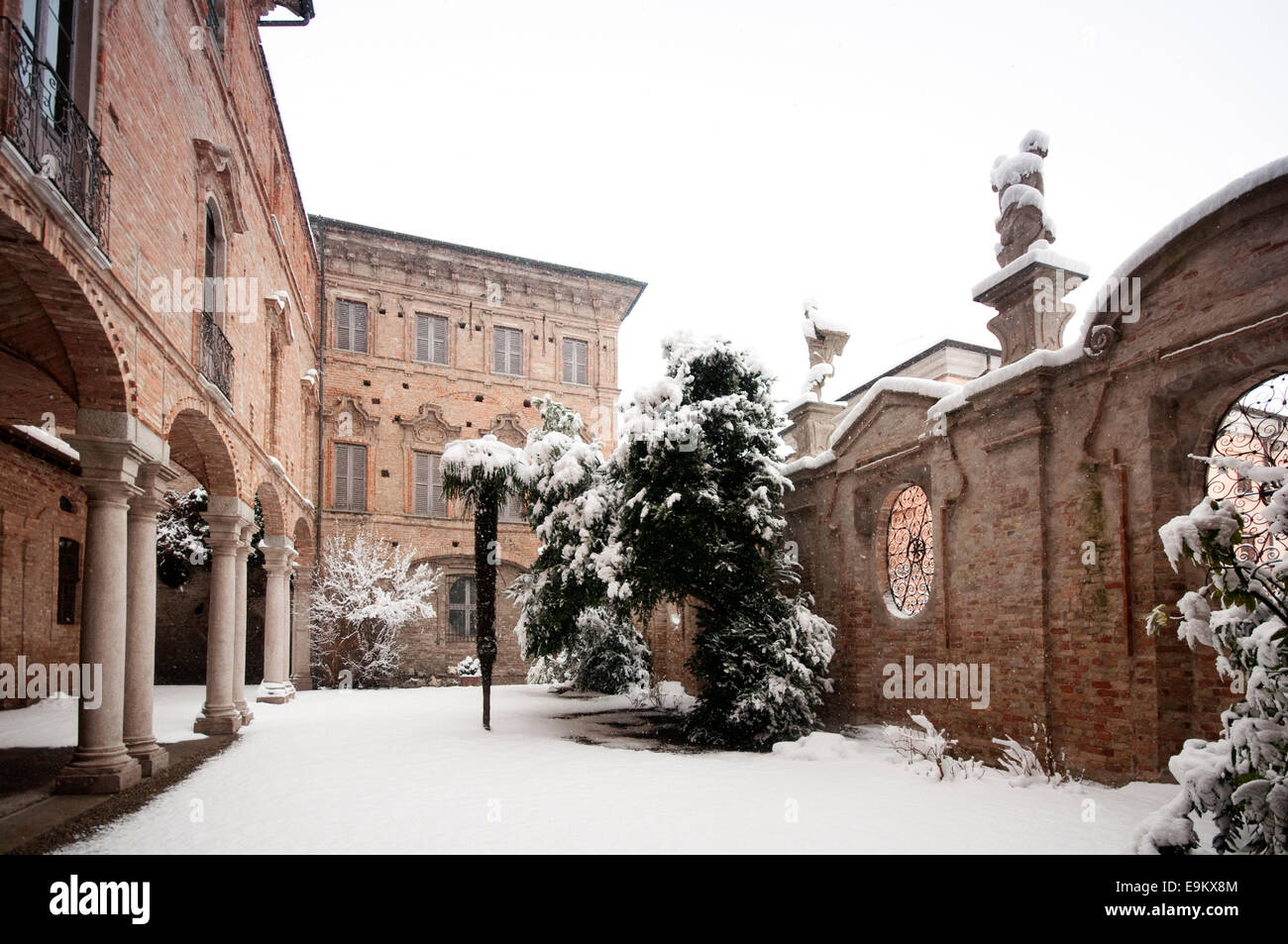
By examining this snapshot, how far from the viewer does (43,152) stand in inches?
250

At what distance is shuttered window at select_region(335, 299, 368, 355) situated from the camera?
23.8 metres

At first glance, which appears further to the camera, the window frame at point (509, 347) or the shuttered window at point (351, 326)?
the window frame at point (509, 347)

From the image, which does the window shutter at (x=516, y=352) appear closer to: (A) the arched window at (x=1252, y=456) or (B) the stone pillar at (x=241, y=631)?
(B) the stone pillar at (x=241, y=631)

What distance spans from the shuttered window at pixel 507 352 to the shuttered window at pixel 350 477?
4893 millimetres

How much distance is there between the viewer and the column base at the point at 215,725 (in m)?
12.4

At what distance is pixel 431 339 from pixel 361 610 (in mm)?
8451

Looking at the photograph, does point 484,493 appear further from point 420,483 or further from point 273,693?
point 420,483

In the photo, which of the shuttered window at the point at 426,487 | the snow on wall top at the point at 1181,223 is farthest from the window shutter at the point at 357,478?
the snow on wall top at the point at 1181,223

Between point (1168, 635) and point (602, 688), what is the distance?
13.0 metres

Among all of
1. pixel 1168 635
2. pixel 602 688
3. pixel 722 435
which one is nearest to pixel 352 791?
pixel 722 435

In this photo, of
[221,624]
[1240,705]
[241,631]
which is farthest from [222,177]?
[1240,705]

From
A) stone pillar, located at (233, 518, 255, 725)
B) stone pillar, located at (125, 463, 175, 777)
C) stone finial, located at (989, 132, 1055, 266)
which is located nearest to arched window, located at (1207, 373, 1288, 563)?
stone finial, located at (989, 132, 1055, 266)

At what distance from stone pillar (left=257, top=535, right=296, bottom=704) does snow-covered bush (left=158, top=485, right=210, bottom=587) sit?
20.3ft
